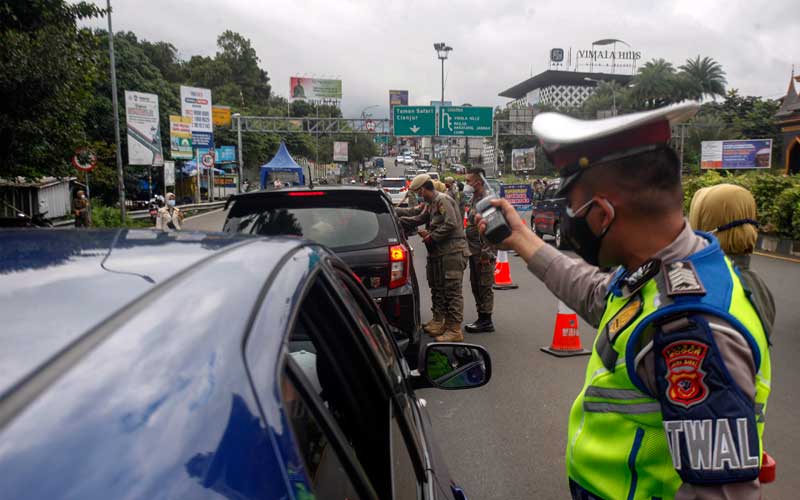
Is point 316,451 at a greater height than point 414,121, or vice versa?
point 414,121

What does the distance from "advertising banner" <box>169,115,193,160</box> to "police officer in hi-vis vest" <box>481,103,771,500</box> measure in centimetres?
3269

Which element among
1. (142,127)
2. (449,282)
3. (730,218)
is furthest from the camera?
(142,127)

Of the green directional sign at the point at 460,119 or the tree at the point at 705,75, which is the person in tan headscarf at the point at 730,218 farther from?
the tree at the point at 705,75

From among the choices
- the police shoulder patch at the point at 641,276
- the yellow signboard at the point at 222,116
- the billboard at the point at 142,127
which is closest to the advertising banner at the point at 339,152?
the yellow signboard at the point at 222,116

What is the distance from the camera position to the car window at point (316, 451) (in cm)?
106

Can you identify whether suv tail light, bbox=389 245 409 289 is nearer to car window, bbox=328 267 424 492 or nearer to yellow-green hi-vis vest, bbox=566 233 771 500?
car window, bbox=328 267 424 492

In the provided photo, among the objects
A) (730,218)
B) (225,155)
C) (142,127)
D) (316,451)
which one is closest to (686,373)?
(316,451)

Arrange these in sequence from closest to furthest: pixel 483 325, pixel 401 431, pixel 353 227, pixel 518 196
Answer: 1. pixel 401 431
2. pixel 353 227
3. pixel 483 325
4. pixel 518 196

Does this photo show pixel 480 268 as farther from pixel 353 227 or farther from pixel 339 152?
pixel 339 152

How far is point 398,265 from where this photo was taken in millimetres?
5805

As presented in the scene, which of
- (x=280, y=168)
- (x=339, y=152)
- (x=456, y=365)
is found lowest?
(x=456, y=365)

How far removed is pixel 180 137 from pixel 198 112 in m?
2.01

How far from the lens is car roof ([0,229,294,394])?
85 cm

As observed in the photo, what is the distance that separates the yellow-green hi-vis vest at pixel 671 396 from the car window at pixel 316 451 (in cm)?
70
